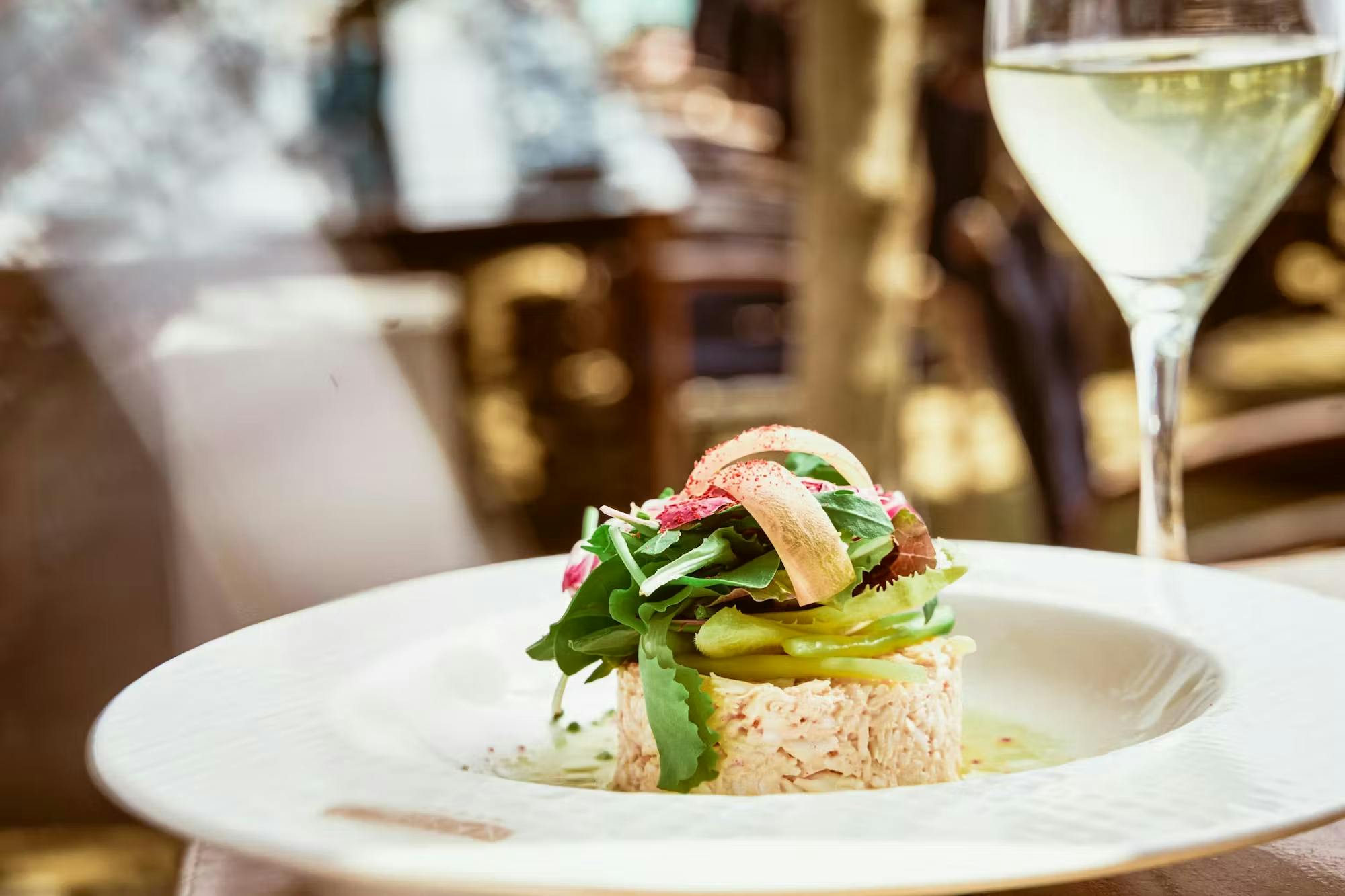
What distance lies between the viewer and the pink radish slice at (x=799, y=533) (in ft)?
2.18

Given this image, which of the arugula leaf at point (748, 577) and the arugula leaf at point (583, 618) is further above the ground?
the arugula leaf at point (748, 577)

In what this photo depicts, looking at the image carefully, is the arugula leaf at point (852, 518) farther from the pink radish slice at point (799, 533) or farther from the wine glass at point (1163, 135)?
the wine glass at point (1163, 135)

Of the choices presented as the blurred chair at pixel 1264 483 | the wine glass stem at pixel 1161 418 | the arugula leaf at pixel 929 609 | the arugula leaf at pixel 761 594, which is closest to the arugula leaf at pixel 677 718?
the arugula leaf at pixel 761 594

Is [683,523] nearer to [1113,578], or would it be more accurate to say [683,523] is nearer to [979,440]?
[1113,578]

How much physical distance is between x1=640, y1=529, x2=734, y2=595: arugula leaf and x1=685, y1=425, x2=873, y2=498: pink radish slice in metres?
0.04

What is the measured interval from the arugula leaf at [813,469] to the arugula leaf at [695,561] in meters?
0.14

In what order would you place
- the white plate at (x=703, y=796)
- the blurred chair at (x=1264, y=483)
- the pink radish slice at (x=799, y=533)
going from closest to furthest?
1. the white plate at (x=703, y=796)
2. the pink radish slice at (x=799, y=533)
3. the blurred chair at (x=1264, y=483)

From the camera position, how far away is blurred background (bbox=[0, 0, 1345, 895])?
7.36 feet

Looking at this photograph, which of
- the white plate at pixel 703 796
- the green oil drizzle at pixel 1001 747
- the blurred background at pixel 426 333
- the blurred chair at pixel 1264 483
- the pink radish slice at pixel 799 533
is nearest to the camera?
the white plate at pixel 703 796

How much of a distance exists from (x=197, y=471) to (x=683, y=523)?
6.81ft

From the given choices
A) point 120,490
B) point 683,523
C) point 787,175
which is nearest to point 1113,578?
point 683,523

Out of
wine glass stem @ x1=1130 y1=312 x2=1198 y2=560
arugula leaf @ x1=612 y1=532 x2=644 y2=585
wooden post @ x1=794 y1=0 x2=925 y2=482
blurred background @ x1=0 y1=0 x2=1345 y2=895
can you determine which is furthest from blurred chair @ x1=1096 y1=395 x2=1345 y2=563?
arugula leaf @ x1=612 y1=532 x2=644 y2=585

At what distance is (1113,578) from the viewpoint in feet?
2.95

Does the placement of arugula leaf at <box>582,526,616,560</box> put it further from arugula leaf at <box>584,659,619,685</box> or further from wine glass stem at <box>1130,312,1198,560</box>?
wine glass stem at <box>1130,312,1198,560</box>
